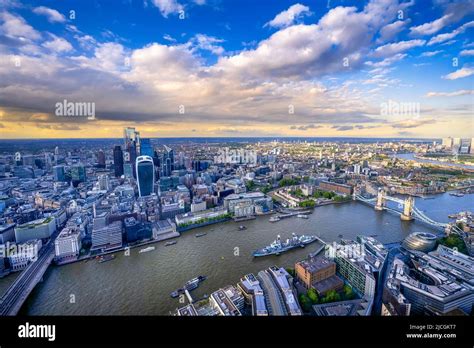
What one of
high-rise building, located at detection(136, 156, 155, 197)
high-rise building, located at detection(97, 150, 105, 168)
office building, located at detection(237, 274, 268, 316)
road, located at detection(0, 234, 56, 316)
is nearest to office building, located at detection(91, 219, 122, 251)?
road, located at detection(0, 234, 56, 316)

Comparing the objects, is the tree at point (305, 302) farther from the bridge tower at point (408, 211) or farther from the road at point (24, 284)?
the bridge tower at point (408, 211)

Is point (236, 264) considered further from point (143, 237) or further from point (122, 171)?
point (122, 171)

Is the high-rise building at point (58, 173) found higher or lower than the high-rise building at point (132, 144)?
lower

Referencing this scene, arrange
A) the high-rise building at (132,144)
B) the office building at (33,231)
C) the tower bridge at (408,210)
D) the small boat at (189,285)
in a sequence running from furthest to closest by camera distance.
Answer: the high-rise building at (132,144)
the tower bridge at (408,210)
the office building at (33,231)
the small boat at (189,285)

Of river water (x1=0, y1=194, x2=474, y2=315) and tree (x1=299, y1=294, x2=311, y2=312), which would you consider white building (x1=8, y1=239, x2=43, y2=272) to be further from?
tree (x1=299, y1=294, x2=311, y2=312)

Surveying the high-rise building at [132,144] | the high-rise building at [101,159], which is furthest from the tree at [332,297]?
the high-rise building at [101,159]

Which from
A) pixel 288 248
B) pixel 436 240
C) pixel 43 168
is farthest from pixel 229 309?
pixel 43 168

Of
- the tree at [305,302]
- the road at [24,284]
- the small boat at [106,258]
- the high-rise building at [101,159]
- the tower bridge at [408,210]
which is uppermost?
the high-rise building at [101,159]

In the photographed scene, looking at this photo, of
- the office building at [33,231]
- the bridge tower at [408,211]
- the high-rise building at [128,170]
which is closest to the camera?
the office building at [33,231]
